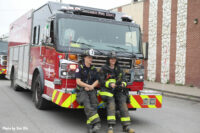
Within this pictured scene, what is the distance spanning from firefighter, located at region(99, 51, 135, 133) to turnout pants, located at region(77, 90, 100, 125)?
245 millimetres

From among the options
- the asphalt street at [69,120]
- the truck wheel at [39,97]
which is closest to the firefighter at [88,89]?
the asphalt street at [69,120]

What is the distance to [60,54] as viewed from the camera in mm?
6055

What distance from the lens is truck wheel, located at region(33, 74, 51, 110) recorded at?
713 centimetres

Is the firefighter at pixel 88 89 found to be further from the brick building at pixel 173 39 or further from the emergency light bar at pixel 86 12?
the brick building at pixel 173 39

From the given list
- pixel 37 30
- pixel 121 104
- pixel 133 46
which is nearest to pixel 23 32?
pixel 37 30

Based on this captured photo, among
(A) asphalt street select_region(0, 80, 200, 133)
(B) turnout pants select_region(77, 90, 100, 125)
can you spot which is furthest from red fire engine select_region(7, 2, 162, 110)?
(A) asphalt street select_region(0, 80, 200, 133)

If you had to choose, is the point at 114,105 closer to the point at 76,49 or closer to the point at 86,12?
the point at 76,49

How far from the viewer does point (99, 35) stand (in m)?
6.57

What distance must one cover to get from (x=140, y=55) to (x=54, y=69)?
87.4 inches

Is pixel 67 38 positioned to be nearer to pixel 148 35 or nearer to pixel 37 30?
pixel 37 30

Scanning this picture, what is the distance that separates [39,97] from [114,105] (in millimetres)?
2610

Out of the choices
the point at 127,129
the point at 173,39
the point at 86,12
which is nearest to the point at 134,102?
the point at 127,129

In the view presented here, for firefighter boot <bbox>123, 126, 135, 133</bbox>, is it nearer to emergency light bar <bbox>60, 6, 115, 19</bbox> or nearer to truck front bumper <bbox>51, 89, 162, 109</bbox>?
truck front bumper <bbox>51, 89, 162, 109</bbox>

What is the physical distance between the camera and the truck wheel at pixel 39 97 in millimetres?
7129
